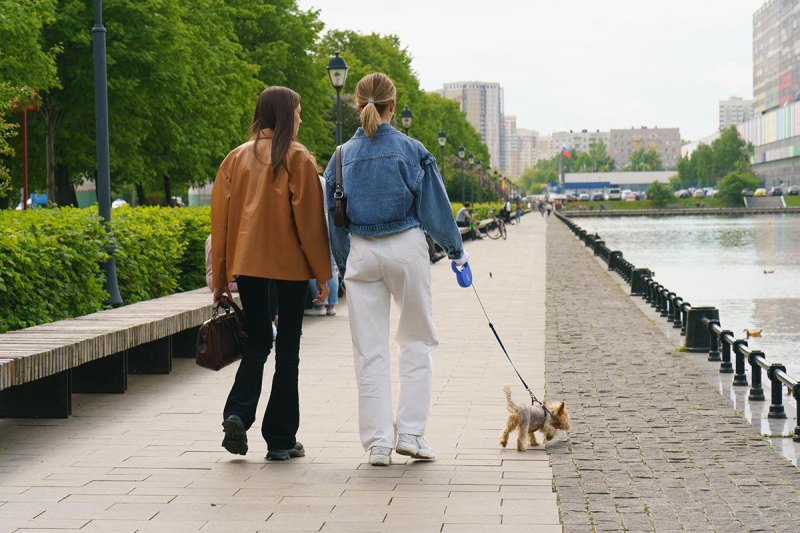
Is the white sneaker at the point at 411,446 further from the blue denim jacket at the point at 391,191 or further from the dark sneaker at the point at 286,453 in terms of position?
the blue denim jacket at the point at 391,191

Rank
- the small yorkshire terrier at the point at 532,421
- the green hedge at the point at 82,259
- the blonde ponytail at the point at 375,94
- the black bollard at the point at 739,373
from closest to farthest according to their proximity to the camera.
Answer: the blonde ponytail at the point at 375,94 → the small yorkshire terrier at the point at 532,421 → the green hedge at the point at 82,259 → the black bollard at the point at 739,373

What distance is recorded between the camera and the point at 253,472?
558 centimetres

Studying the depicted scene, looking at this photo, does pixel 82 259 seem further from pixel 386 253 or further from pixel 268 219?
pixel 386 253

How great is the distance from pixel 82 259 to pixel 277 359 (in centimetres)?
443

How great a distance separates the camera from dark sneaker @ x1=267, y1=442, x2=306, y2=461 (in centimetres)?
583

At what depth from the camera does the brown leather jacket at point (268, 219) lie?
5.60 metres

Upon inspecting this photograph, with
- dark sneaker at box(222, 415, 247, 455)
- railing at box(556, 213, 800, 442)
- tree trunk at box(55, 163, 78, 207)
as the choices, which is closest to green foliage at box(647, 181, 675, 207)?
tree trunk at box(55, 163, 78, 207)

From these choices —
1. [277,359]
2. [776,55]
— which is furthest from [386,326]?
[776,55]

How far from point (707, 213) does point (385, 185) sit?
12257 cm

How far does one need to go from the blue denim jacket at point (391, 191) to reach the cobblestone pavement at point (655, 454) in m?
1.42

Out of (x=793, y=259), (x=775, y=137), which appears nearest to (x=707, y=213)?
(x=775, y=137)

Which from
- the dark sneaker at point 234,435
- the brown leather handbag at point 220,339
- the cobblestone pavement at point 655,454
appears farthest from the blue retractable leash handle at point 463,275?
the dark sneaker at point 234,435

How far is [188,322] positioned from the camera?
9375mm

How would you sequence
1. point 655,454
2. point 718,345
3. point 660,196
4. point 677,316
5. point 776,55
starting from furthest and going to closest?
point 776,55 → point 660,196 → point 677,316 → point 718,345 → point 655,454
